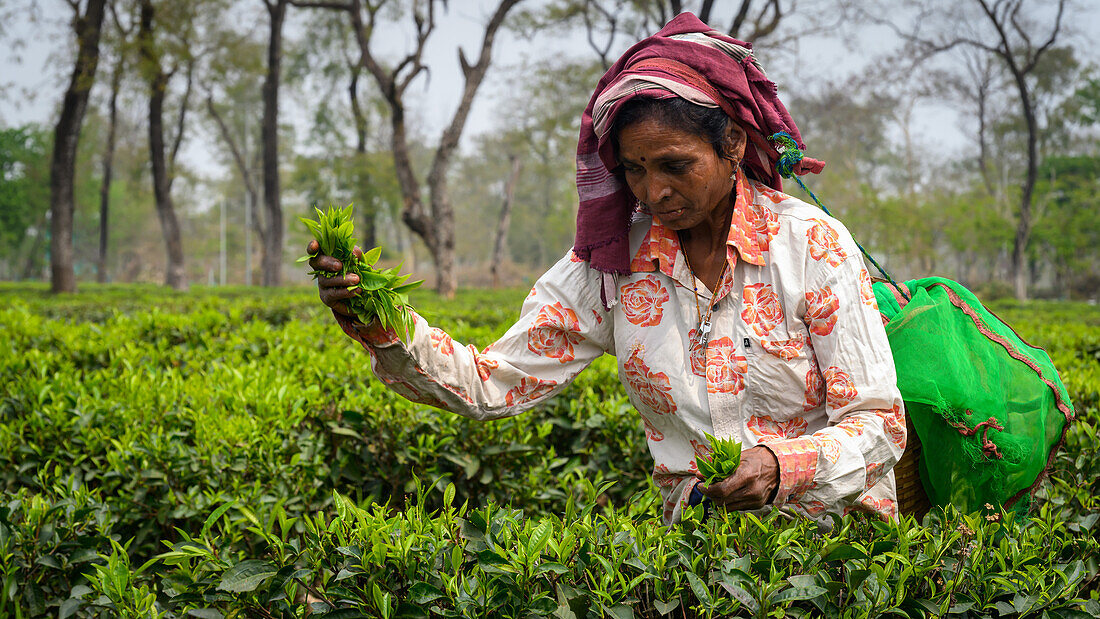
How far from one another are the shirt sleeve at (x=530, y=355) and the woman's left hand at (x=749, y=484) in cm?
63

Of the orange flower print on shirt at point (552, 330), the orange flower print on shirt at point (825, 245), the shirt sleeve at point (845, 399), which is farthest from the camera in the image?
the orange flower print on shirt at point (552, 330)

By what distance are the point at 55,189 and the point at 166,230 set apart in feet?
22.3

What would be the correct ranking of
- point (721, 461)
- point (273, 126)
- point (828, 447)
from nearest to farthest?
point (721, 461), point (828, 447), point (273, 126)

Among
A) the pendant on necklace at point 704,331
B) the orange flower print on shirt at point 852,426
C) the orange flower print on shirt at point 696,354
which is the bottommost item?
the orange flower print on shirt at point 852,426

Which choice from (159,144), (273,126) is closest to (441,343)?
(159,144)

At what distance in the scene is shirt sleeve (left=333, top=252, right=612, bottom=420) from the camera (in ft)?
5.81

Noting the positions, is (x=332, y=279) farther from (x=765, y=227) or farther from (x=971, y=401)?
(x=971, y=401)

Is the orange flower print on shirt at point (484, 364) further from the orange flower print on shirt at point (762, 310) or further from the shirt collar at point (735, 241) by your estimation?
the orange flower print on shirt at point (762, 310)

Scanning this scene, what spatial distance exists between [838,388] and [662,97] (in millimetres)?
719

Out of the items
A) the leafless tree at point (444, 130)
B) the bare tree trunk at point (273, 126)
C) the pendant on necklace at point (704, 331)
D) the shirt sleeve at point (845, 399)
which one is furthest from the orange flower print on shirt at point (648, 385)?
the bare tree trunk at point (273, 126)

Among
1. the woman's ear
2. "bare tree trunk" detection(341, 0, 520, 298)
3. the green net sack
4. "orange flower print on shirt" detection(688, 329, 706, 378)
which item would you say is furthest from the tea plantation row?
"bare tree trunk" detection(341, 0, 520, 298)

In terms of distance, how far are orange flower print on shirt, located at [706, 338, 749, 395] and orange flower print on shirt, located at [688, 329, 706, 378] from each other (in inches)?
0.8

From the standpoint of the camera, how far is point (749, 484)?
4.42 feet

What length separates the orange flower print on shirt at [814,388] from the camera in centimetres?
171
